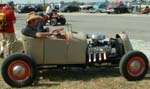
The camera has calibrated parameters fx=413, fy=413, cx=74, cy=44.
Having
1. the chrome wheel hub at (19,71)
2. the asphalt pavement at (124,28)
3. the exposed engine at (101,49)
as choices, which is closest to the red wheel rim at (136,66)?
the exposed engine at (101,49)

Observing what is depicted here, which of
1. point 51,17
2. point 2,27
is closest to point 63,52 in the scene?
point 2,27

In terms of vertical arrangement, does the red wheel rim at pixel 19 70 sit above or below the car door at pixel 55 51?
below

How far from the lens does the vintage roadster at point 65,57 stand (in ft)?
25.4

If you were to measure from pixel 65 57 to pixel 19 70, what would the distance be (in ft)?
3.20

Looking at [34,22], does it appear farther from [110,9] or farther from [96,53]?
[110,9]

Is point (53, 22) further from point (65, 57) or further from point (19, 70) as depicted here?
point (19, 70)

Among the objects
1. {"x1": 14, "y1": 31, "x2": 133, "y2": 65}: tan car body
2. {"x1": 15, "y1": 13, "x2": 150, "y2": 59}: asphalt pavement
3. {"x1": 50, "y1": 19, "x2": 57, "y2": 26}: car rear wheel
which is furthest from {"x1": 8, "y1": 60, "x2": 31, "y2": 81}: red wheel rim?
{"x1": 50, "y1": 19, "x2": 57, "y2": 26}: car rear wheel

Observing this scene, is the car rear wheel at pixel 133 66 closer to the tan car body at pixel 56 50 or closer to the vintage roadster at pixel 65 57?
the vintage roadster at pixel 65 57

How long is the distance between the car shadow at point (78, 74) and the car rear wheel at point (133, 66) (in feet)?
2.09

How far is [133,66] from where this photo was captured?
815 cm

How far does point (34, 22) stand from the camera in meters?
8.37

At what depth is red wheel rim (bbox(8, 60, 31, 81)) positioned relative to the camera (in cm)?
772

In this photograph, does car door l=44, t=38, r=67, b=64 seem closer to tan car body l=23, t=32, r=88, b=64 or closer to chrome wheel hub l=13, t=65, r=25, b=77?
tan car body l=23, t=32, r=88, b=64

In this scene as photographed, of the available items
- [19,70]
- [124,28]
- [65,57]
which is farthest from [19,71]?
[124,28]
